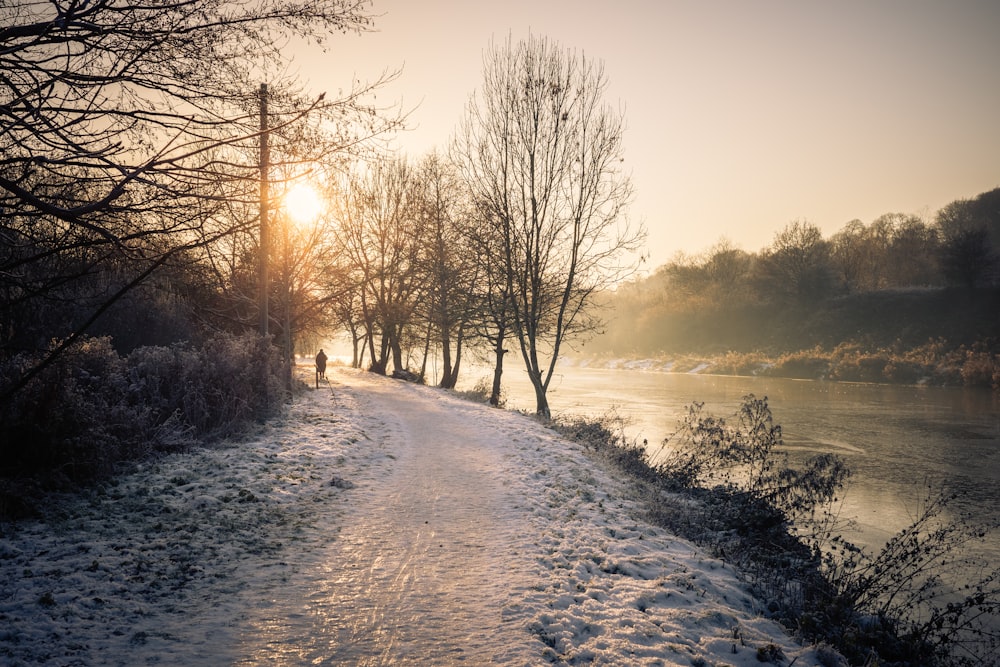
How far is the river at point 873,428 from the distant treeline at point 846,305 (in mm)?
5259

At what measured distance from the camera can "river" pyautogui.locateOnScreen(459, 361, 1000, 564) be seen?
33.1 ft

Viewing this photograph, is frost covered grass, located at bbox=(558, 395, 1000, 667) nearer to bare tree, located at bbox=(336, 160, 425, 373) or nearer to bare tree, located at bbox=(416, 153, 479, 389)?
bare tree, located at bbox=(416, 153, 479, 389)

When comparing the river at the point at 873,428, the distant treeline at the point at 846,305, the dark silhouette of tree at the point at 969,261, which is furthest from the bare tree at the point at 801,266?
the river at the point at 873,428

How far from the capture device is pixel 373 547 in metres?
5.73

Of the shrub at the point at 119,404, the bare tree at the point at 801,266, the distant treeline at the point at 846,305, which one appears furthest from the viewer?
the bare tree at the point at 801,266

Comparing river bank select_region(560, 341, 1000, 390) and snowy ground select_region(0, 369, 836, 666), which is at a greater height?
river bank select_region(560, 341, 1000, 390)

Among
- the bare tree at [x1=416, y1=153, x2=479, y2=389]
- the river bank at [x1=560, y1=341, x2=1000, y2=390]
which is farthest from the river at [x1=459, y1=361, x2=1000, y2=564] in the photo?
the bare tree at [x1=416, y1=153, x2=479, y2=389]

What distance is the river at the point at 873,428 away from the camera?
1009 cm

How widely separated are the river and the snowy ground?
5307 mm

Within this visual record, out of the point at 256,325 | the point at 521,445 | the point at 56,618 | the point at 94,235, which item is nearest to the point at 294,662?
the point at 56,618

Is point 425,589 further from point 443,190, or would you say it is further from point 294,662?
point 443,190

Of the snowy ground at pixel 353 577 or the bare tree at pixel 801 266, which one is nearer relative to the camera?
the snowy ground at pixel 353 577

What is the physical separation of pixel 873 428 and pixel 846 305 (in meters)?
40.4

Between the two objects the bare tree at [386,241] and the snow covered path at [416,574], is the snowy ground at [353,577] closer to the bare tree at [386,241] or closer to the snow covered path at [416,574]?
the snow covered path at [416,574]
